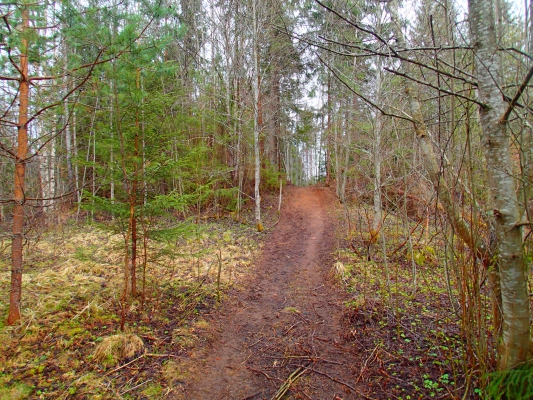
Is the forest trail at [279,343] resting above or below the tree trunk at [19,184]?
below

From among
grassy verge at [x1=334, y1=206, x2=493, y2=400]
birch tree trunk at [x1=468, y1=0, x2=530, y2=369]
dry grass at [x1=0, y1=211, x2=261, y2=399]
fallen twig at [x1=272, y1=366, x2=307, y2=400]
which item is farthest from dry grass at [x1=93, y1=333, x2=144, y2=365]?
birch tree trunk at [x1=468, y1=0, x2=530, y2=369]

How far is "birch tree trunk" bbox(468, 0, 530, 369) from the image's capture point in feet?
6.07

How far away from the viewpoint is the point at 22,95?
12.3 feet

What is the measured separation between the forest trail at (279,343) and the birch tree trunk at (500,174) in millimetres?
1847

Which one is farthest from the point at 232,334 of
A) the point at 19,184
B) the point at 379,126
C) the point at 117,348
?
the point at 379,126

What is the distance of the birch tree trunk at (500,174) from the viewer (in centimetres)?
185

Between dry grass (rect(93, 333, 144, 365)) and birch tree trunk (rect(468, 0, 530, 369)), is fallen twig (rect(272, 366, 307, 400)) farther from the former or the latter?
birch tree trunk (rect(468, 0, 530, 369))

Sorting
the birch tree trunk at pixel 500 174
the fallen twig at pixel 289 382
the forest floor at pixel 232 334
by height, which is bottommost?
the fallen twig at pixel 289 382

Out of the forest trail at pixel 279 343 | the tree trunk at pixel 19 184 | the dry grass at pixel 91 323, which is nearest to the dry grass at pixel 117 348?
the dry grass at pixel 91 323

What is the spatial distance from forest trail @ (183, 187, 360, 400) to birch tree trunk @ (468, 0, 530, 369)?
1847mm

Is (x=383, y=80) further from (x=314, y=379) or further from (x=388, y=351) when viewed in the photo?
(x=314, y=379)

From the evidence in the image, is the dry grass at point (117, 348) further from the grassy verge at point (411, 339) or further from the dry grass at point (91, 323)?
the grassy verge at point (411, 339)

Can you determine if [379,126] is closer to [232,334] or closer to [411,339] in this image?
[411,339]

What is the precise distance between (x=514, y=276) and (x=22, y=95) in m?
5.70
